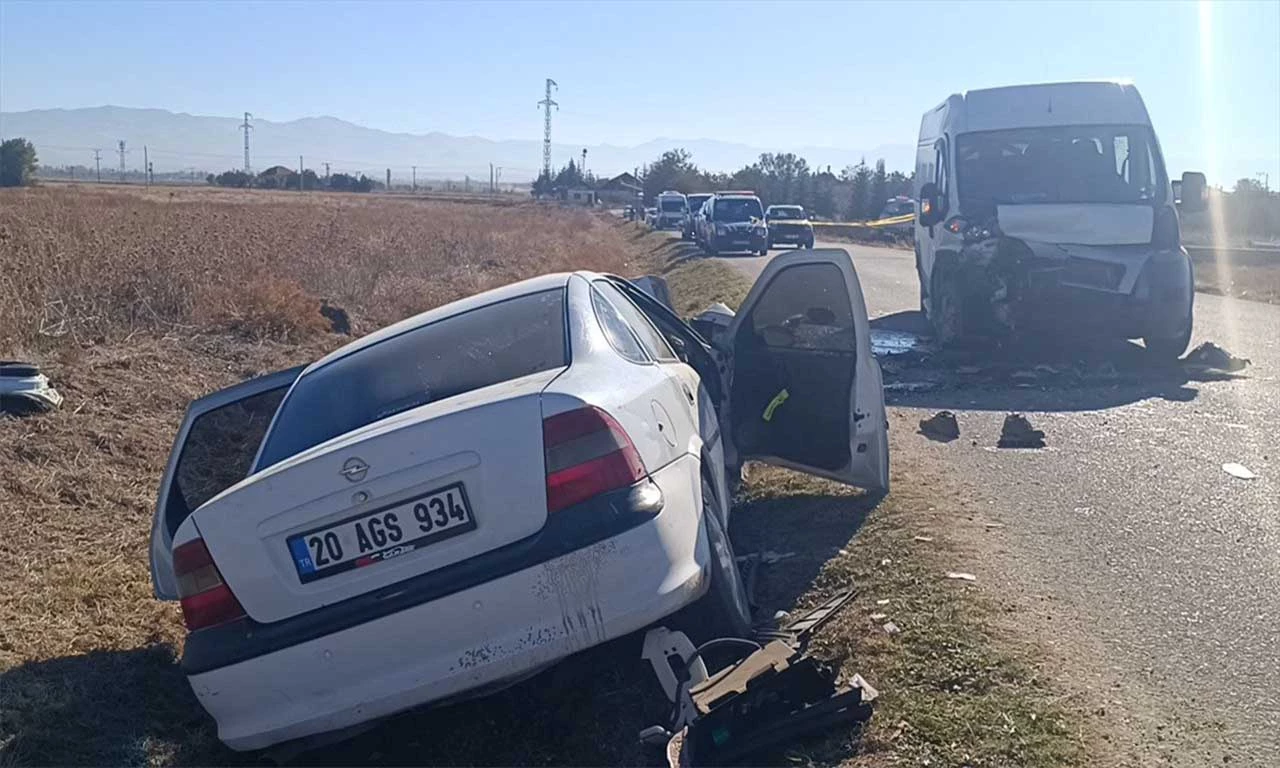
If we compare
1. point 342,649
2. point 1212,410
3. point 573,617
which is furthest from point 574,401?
point 1212,410

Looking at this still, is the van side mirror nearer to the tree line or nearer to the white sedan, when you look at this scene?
the white sedan

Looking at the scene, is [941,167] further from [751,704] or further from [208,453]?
[751,704]

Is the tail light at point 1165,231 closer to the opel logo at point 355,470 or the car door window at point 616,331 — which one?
the car door window at point 616,331

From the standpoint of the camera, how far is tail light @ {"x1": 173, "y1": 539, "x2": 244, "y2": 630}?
4.02 m

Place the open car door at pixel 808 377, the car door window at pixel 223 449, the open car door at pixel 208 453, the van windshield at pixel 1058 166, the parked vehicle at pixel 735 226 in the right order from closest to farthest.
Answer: the open car door at pixel 208 453, the open car door at pixel 808 377, the car door window at pixel 223 449, the van windshield at pixel 1058 166, the parked vehicle at pixel 735 226

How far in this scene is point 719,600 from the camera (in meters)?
4.54

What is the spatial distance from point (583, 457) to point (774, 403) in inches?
113

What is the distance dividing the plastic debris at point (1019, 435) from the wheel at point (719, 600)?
178 inches

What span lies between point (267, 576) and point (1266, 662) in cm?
354

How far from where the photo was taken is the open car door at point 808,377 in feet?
21.6

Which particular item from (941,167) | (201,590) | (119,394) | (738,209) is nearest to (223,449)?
(119,394)

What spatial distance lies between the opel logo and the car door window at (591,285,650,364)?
123cm

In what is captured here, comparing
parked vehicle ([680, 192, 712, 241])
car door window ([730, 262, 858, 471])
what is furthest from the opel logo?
parked vehicle ([680, 192, 712, 241])

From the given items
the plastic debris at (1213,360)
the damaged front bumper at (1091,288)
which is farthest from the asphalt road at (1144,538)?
the damaged front bumper at (1091,288)
